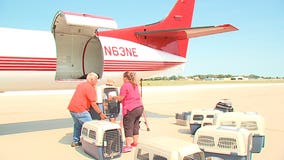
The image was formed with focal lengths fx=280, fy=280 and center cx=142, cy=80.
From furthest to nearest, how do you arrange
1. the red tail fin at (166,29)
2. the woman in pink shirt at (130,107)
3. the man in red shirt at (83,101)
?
the red tail fin at (166,29), the man in red shirt at (83,101), the woman in pink shirt at (130,107)

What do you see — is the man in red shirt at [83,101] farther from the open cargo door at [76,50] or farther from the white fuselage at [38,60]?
the open cargo door at [76,50]

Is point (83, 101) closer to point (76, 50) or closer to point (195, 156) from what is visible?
point (195, 156)

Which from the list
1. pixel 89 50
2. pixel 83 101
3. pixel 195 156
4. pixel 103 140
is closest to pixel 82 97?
pixel 83 101

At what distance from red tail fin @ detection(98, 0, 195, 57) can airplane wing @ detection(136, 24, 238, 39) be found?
3.6 inches

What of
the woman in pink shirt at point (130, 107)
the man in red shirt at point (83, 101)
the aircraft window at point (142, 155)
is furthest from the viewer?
the man in red shirt at point (83, 101)

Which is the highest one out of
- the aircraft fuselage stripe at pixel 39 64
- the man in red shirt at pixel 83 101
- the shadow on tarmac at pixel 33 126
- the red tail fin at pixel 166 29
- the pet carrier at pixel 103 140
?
the red tail fin at pixel 166 29

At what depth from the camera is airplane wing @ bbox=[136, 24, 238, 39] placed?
30.3ft

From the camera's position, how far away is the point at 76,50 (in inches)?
386

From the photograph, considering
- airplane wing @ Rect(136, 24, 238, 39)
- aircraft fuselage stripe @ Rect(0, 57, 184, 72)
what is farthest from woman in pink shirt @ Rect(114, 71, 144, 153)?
airplane wing @ Rect(136, 24, 238, 39)

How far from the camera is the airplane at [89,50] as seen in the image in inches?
292

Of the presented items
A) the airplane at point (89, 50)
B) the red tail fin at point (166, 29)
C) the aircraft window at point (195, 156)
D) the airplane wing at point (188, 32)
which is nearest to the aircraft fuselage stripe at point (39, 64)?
the airplane at point (89, 50)

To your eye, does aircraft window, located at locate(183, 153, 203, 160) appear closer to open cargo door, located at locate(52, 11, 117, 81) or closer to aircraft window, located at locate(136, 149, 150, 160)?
aircraft window, located at locate(136, 149, 150, 160)

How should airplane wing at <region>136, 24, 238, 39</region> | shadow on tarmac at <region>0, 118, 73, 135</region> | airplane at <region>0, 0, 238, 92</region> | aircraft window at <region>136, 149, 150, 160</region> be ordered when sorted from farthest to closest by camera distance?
airplane wing at <region>136, 24, 238, 39</region> → shadow on tarmac at <region>0, 118, 73, 135</region> → airplane at <region>0, 0, 238, 92</region> → aircraft window at <region>136, 149, 150, 160</region>

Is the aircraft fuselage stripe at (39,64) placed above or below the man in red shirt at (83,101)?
above
